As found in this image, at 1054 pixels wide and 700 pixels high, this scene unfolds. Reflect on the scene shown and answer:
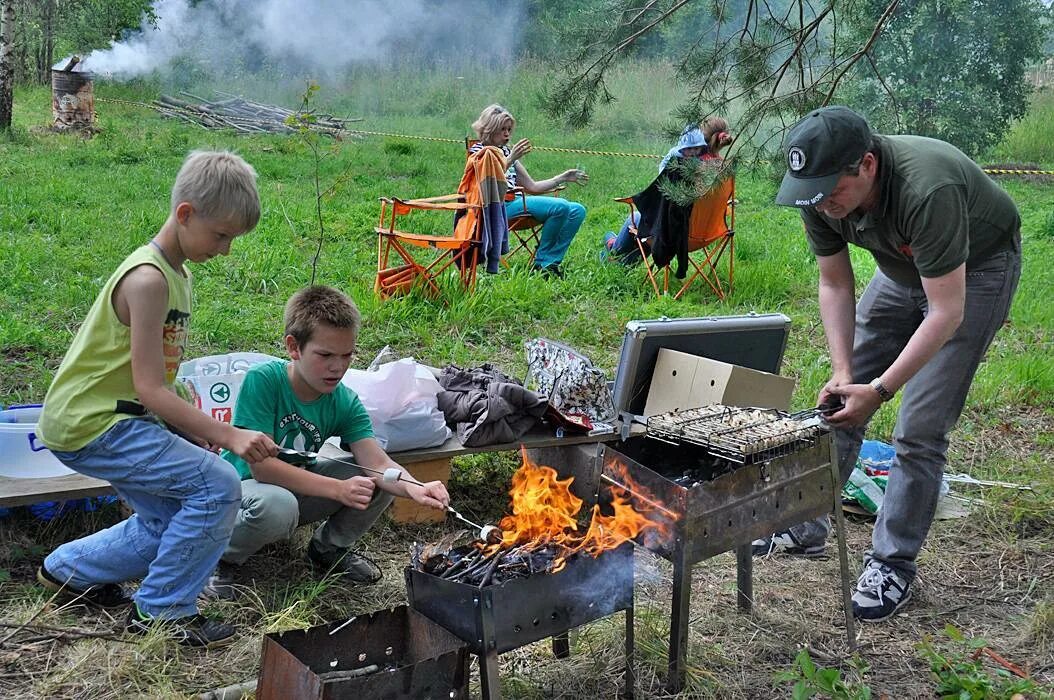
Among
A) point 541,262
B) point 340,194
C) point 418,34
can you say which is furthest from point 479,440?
point 418,34

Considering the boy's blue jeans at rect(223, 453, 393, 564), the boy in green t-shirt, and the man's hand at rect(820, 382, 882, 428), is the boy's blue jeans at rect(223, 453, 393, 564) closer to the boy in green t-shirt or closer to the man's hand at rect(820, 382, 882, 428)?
the boy in green t-shirt

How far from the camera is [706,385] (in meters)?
4.53

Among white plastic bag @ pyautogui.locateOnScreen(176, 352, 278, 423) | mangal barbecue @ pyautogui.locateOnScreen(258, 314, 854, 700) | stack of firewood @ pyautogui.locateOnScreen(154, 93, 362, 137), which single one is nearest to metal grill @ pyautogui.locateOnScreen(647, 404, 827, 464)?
mangal barbecue @ pyautogui.locateOnScreen(258, 314, 854, 700)

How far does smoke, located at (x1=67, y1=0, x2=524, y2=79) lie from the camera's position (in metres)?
21.8

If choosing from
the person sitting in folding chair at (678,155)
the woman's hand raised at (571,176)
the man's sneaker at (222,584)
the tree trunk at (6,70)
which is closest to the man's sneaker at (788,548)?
the man's sneaker at (222,584)

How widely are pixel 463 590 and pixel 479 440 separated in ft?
6.31

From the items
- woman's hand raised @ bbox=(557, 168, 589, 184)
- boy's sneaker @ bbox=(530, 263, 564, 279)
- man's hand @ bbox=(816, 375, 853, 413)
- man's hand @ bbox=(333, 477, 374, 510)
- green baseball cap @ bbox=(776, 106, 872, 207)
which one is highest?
green baseball cap @ bbox=(776, 106, 872, 207)

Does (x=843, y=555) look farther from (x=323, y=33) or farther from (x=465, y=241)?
(x=323, y=33)

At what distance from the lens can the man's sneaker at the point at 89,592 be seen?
372 centimetres

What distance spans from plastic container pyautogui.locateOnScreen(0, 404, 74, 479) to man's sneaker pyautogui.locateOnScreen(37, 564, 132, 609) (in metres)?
0.43

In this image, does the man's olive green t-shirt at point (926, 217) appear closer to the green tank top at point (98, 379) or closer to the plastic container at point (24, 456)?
the green tank top at point (98, 379)

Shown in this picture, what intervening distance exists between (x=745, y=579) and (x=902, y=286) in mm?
1356

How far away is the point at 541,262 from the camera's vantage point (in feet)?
29.2

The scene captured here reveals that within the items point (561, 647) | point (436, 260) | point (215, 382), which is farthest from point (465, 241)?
point (561, 647)
